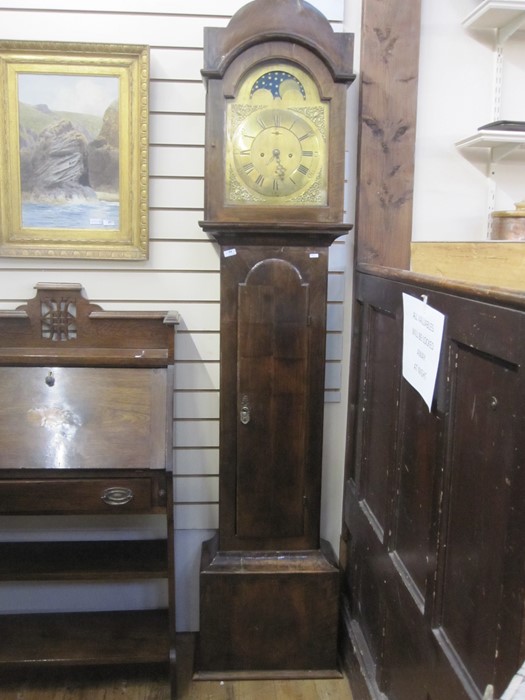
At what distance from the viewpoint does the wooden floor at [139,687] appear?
6.86 feet

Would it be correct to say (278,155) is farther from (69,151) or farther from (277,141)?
(69,151)

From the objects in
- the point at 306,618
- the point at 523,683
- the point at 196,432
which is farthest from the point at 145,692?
the point at 523,683

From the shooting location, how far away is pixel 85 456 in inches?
75.4

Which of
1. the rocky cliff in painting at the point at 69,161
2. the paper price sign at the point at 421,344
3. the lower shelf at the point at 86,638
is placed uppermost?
the rocky cliff in painting at the point at 69,161

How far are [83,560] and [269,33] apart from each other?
174 centimetres

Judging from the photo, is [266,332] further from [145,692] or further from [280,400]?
[145,692]

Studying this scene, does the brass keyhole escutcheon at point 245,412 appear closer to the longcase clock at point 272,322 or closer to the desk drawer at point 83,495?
the longcase clock at point 272,322

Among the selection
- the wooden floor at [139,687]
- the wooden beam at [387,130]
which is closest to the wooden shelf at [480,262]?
the wooden beam at [387,130]

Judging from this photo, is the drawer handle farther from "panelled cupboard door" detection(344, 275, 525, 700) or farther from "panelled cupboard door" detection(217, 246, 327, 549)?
"panelled cupboard door" detection(344, 275, 525, 700)

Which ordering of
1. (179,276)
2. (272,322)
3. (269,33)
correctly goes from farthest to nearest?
(179,276)
(272,322)
(269,33)

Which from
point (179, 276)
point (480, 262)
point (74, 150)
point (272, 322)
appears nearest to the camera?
point (480, 262)

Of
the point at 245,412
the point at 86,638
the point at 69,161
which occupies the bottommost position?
the point at 86,638

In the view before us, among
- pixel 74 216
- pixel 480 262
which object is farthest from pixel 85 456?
pixel 480 262

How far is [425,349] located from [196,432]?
1.11 m
